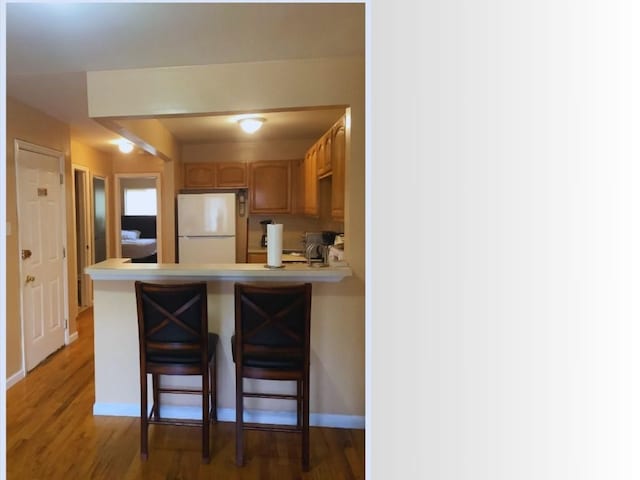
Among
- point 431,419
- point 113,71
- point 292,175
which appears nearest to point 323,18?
point 113,71

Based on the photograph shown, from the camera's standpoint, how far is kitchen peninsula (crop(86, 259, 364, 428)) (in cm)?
233

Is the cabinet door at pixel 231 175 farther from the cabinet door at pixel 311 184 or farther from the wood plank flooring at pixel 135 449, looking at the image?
the wood plank flooring at pixel 135 449

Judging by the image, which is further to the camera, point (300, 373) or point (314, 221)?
point (314, 221)

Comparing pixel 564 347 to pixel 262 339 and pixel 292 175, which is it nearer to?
pixel 262 339

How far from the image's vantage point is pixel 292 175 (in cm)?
466

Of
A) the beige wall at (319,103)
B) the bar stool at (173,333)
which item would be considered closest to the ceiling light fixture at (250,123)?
the beige wall at (319,103)

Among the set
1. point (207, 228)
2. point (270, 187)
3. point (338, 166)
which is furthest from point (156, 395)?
point (270, 187)

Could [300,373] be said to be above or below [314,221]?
below

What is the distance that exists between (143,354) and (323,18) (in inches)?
79.0

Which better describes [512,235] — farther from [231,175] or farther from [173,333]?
[231,175]

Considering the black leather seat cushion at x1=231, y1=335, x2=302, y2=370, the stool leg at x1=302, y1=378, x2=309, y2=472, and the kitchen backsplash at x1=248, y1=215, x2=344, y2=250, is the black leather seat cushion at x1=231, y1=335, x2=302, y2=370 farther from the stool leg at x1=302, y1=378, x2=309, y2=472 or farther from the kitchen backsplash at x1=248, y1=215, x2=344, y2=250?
the kitchen backsplash at x1=248, y1=215, x2=344, y2=250

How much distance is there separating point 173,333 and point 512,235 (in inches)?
77.5

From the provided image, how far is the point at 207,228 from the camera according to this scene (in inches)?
174

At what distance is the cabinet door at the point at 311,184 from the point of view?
12.5 ft
